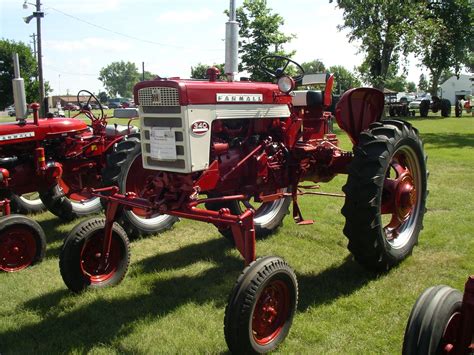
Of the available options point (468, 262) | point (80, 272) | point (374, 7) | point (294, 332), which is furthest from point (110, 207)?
point (374, 7)

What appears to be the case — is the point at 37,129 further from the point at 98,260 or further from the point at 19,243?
the point at 98,260

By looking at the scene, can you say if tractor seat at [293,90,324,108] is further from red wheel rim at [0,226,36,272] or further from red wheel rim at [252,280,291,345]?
red wheel rim at [0,226,36,272]

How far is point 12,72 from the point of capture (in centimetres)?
2581

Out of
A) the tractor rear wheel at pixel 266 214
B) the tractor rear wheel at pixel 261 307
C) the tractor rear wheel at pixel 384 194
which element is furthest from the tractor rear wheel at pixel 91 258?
the tractor rear wheel at pixel 384 194

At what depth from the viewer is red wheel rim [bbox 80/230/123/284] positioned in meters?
4.01

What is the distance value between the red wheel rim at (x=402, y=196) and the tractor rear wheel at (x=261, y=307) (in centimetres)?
162

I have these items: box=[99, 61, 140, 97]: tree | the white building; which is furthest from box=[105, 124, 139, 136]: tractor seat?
box=[99, 61, 140, 97]: tree

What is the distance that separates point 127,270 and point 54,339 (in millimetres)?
1203

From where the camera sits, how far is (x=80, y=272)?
3.90 m

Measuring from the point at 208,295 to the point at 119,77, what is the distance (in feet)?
406

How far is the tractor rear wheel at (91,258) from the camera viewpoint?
383 cm

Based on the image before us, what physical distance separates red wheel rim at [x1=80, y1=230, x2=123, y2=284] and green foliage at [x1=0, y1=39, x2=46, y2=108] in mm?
17777

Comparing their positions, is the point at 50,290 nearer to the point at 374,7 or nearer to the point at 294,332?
the point at 294,332

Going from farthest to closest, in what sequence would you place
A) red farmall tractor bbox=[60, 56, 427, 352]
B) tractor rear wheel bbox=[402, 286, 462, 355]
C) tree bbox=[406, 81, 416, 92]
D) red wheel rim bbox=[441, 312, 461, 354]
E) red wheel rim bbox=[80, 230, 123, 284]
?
tree bbox=[406, 81, 416, 92], red wheel rim bbox=[80, 230, 123, 284], red farmall tractor bbox=[60, 56, 427, 352], red wheel rim bbox=[441, 312, 461, 354], tractor rear wheel bbox=[402, 286, 462, 355]
